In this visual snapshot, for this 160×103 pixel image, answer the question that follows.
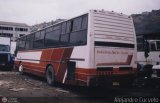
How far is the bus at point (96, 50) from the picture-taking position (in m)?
9.54

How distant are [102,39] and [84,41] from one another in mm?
735

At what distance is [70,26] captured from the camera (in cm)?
1135

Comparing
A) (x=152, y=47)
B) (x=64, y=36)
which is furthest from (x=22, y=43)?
(x=152, y=47)

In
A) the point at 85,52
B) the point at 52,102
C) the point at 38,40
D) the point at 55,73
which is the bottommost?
the point at 52,102

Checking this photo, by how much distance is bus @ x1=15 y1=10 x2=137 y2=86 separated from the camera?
954 centimetres

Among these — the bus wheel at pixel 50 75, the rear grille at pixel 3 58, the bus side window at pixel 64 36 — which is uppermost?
the bus side window at pixel 64 36

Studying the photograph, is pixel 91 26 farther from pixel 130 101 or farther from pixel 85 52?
Answer: pixel 130 101

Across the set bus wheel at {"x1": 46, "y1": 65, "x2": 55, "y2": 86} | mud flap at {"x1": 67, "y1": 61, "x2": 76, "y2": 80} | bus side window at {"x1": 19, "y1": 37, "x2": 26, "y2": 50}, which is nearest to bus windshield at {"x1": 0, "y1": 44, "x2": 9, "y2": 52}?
bus side window at {"x1": 19, "y1": 37, "x2": 26, "y2": 50}

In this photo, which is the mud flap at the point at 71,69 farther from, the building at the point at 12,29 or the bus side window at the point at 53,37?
the building at the point at 12,29

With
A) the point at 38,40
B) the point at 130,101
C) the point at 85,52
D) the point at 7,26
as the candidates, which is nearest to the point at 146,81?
the point at 130,101

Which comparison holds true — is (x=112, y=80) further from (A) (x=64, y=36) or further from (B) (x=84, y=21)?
(A) (x=64, y=36)

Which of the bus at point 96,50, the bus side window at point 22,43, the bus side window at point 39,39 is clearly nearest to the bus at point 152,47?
the bus at point 96,50

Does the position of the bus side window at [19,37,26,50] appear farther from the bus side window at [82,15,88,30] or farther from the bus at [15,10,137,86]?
the bus side window at [82,15,88,30]

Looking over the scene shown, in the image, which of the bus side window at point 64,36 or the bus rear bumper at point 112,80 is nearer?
the bus rear bumper at point 112,80
